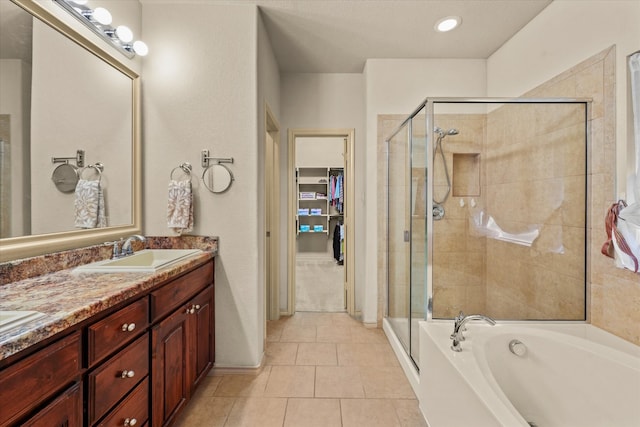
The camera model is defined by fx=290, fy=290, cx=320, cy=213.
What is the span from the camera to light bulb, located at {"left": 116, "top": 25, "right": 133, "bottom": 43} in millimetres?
1759

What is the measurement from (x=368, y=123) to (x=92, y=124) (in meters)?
2.20

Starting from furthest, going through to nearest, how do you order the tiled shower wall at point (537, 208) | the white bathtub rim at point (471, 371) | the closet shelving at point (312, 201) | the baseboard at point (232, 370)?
the closet shelving at point (312, 201), the baseboard at point (232, 370), the tiled shower wall at point (537, 208), the white bathtub rim at point (471, 371)

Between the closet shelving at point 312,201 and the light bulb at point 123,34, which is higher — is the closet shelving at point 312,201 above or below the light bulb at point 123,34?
below

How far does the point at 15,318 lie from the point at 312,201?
5359mm

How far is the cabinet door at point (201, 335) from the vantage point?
68.0 inches

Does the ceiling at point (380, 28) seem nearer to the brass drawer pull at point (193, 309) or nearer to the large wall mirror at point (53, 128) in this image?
the large wall mirror at point (53, 128)

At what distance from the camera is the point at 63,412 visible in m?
0.87


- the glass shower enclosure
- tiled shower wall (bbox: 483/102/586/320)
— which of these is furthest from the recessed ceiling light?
tiled shower wall (bbox: 483/102/586/320)

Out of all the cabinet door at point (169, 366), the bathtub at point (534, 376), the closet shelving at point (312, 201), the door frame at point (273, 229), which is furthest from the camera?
the closet shelving at point (312, 201)

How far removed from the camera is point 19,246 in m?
1.28

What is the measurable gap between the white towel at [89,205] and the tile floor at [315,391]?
1.23m

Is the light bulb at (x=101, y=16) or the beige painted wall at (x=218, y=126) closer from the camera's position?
the light bulb at (x=101, y=16)

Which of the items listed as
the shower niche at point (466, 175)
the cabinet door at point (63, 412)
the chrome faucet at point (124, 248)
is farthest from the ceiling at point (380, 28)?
the cabinet door at point (63, 412)

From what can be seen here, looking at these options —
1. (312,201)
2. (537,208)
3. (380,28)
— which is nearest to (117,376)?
(537,208)
